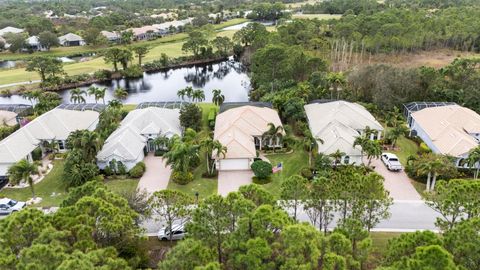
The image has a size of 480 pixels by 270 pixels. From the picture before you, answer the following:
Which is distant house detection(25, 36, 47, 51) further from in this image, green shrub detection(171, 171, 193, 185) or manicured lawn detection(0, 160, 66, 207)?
green shrub detection(171, 171, 193, 185)

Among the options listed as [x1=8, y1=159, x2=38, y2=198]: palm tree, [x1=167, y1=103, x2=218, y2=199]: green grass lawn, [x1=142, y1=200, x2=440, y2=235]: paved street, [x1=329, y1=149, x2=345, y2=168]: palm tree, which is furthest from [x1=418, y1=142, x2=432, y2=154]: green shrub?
[x1=8, y1=159, x2=38, y2=198]: palm tree

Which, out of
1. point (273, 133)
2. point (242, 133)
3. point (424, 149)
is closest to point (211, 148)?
point (242, 133)

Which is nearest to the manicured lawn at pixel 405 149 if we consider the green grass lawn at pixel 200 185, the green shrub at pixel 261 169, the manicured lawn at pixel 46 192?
the green shrub at pixel 261 169

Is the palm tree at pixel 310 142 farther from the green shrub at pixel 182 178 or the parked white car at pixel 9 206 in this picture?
the parked white car at pixel 9 206

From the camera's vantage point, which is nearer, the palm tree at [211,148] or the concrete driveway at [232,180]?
the concrete driveway at [232,180]

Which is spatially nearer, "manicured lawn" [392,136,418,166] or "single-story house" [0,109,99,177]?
"single-story house" [0,109,99,177]
